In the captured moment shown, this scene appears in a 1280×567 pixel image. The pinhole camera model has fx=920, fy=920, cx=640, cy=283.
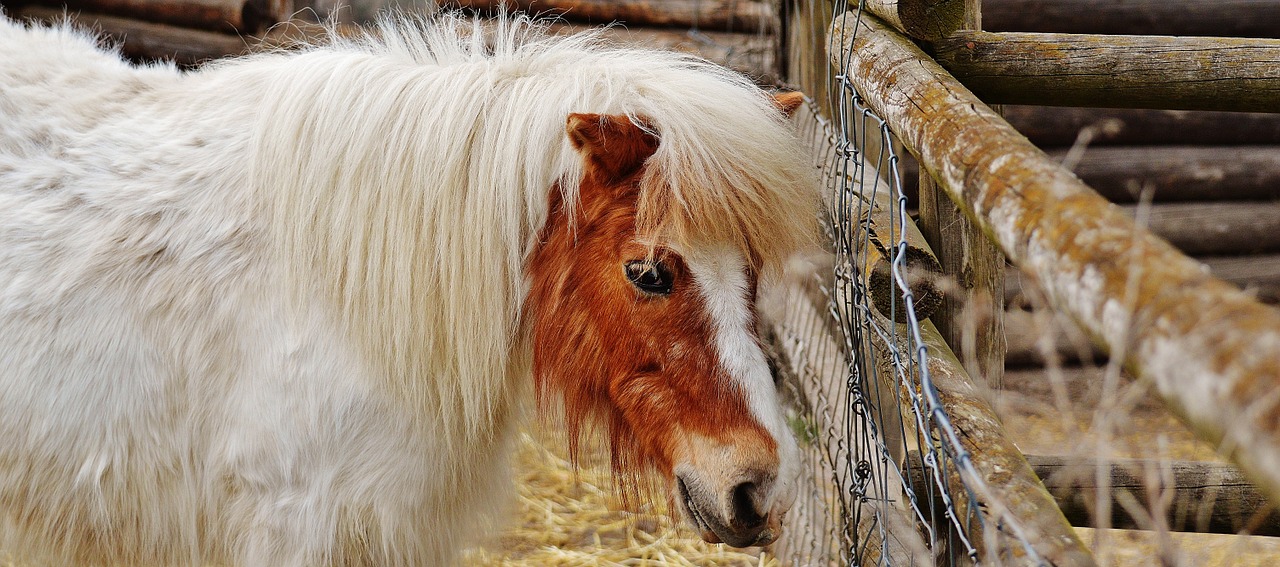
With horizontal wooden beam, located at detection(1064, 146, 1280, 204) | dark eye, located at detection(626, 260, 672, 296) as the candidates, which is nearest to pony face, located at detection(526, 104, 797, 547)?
dark eye, located at detection(626, 260, 672, 296)

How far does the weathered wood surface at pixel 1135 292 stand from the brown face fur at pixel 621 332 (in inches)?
23.6

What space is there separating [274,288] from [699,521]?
1.08 metres

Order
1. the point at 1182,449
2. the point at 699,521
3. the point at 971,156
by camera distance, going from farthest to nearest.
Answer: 1. the point at 1182,449
2. the point at 699,521
3. the point at 971,156

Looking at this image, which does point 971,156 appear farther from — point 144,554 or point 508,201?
point 144,554

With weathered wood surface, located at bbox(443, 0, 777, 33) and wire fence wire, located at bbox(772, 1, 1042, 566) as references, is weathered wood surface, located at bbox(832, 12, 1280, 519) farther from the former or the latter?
weathered wood surface, located at bbox(443, 0, 777, 33)

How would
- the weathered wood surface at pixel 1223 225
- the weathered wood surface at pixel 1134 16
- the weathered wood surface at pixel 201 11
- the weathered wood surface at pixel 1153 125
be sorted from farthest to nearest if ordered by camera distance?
the weathered wood surface at pixel 201 11 < the weathered wood surface at pixel 1223 225 < the weathered wood surface at pixel 1153 125 < the weathered wood surface at pixel 1134 16

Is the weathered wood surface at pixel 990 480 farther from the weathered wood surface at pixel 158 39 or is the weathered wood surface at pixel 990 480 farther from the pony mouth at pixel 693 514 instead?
the weathered wood surface at pixel 158 39

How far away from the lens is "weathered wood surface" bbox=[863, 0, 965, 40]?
201 cm

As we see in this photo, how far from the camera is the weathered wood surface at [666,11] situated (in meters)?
5.20

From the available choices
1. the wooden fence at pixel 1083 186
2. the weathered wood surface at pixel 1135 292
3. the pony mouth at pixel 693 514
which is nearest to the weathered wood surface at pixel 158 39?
the wooden fence at pixel 1083 186

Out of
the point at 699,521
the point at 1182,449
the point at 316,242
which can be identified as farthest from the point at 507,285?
the point at 1182,449

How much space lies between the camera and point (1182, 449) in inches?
178

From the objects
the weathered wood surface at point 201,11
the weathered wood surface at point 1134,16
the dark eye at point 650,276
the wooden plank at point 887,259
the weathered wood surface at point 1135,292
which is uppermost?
the weathered wood surface at point 201,11

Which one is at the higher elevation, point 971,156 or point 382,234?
point 971,156
